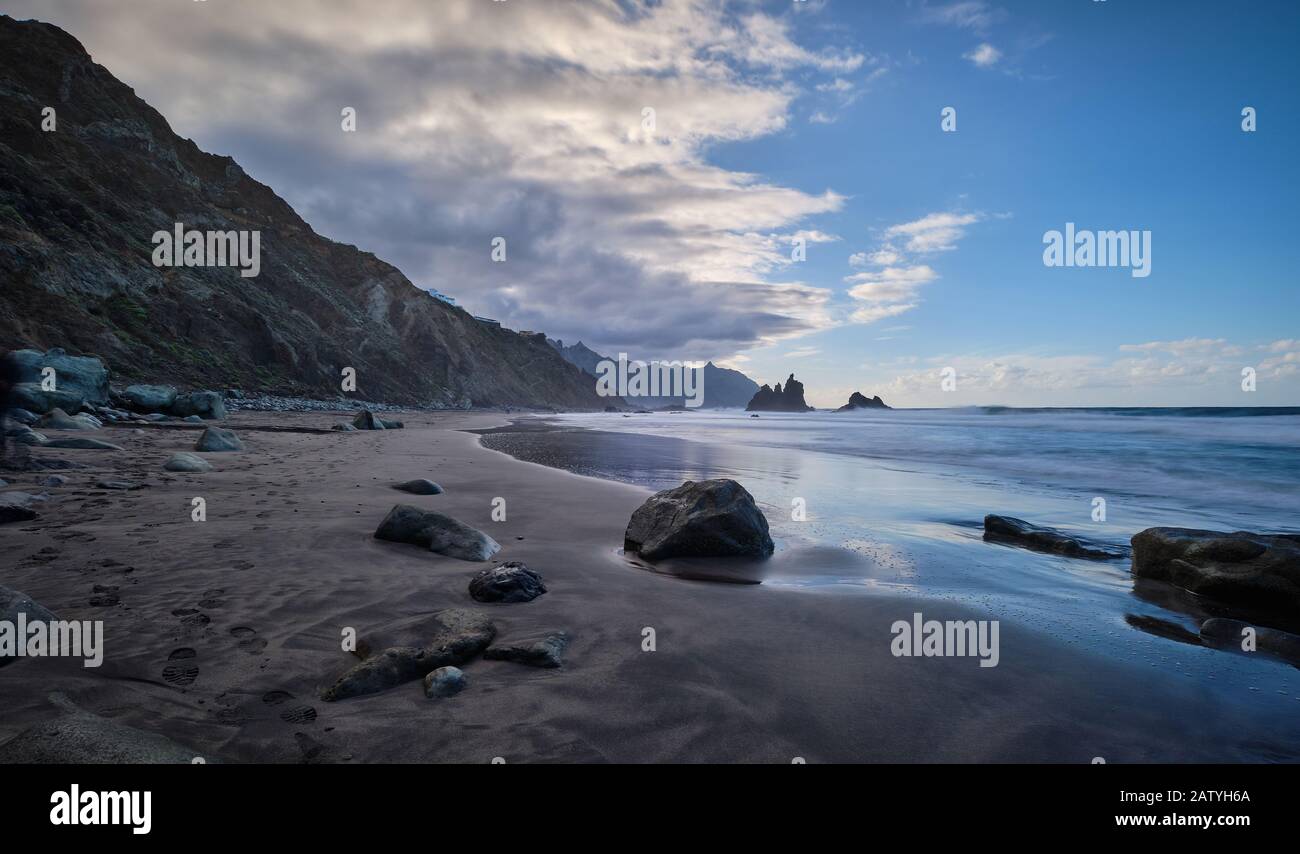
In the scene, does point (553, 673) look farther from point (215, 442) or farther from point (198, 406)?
point (198, 406)

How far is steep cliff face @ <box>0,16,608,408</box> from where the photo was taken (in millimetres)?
24953

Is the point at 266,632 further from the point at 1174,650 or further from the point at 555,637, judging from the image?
the point at 1174,650

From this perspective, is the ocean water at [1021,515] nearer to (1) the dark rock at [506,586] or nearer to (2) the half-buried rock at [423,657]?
(1) the dark rock at [506,586]

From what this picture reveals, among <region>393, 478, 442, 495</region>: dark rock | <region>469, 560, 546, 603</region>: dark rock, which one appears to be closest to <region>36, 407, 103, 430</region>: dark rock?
<region>393, 478, 442, 495</region>: dark rock

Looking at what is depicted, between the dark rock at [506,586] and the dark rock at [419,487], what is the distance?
440cm

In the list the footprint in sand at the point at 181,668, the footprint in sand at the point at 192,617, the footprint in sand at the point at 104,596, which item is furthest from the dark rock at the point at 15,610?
the footprint in sand at the point at 181,668

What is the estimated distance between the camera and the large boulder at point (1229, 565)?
15.5 feet

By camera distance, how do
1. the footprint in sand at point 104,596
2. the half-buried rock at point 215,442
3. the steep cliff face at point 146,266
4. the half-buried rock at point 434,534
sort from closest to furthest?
1. the footprint in sand at point 104,596
2. the half-buried rock at point 434,534
3. the half-buried rock at point 215,442
4. the steep cliff face at point 146,266

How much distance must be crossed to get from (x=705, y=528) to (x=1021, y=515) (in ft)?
21.3

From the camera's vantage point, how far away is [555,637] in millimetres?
3438

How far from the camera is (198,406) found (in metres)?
18.1

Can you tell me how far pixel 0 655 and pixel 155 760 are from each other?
Answer: 1.66 metres

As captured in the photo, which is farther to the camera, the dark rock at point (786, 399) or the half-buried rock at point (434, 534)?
the dark rock at point (786, 399)
